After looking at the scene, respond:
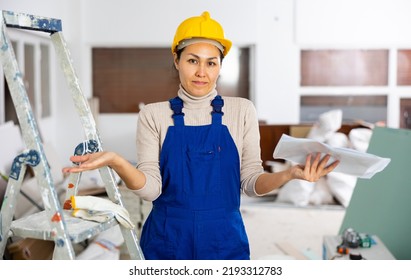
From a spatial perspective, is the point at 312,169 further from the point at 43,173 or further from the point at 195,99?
the point at 43,173

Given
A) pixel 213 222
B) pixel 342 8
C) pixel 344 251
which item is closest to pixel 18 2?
pixel 344 251

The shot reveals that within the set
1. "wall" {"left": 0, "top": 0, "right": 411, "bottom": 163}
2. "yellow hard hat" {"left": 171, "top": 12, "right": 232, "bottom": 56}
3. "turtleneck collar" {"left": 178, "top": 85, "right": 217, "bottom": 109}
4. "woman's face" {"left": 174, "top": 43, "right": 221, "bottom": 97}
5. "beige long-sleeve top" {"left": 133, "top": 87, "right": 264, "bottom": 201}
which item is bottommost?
"beige long-sleeve top" {"left": 133, "top": 87, "right": 264, "bottom": 201}

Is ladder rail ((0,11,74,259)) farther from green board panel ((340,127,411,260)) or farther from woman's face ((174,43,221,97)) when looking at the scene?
green board panel ((340,127,411,260))

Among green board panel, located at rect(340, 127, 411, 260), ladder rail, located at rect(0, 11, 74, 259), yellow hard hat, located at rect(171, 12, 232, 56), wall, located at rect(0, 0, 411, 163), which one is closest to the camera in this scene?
ladder rail, located at rect(0, 11, 74, 259)

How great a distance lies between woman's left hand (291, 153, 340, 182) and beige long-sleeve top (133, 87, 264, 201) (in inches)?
6.5

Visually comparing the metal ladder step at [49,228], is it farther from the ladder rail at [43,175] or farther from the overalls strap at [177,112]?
the overalls strap at [177,112]

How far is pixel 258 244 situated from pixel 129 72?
324 centimetres

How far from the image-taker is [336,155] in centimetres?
166

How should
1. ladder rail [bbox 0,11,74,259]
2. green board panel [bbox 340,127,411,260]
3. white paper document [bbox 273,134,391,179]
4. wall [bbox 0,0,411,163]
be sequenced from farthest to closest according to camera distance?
wall [bbox 0,0,411,163]
green board panel [bbox 340,127,411,260]
white paper document [bbox 273,134,391,179]
ladder rail [bbox 0,11,74,259]

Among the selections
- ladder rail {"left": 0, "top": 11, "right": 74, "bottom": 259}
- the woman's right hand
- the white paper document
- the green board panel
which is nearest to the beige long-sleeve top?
the white paper document

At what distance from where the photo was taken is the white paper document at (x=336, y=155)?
1622 mm

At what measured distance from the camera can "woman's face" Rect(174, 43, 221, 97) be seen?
175 centimetres

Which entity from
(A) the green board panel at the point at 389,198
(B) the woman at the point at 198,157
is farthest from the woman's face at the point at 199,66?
(A) the green board panel at the point at 389,198
